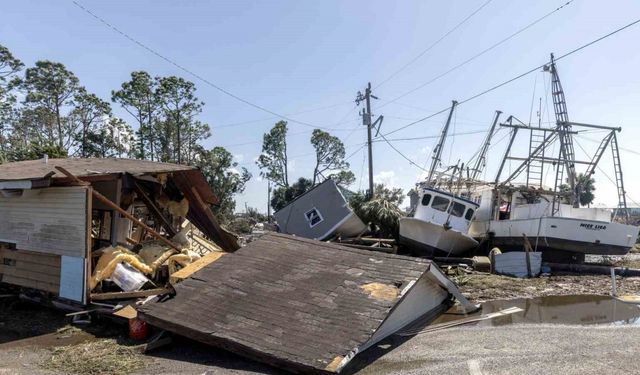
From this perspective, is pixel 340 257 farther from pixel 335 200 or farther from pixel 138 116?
pixel 138 116

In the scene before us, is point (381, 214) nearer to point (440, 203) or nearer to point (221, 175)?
point (440, 203)

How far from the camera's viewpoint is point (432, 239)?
2164 centimetres

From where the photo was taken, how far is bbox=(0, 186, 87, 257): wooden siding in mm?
9812

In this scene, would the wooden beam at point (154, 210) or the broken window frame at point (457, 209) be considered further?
the broken window frame at point (457, 209)

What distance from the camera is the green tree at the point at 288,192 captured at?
44.3 m

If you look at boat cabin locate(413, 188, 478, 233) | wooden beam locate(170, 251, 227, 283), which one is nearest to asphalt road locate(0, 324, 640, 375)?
wooden beam locate(170, 251, 227, 283)

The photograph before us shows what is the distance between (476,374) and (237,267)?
5384mm

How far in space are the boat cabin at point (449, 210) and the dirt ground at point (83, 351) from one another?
15.9 m

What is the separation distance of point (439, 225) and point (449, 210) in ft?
3.79

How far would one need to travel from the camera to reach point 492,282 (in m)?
15.1

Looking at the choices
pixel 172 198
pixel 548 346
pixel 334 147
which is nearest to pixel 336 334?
pixel 548 346

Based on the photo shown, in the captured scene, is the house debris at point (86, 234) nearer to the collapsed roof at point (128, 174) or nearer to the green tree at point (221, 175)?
the collapsed roof at point (128, 174)

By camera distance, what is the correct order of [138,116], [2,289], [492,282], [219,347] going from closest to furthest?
[219,347]
[2,289]
[492,282]
[138,116]

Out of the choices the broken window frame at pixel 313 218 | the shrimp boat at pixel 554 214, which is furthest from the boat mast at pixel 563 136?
the broken window frame at pixel 313 218
